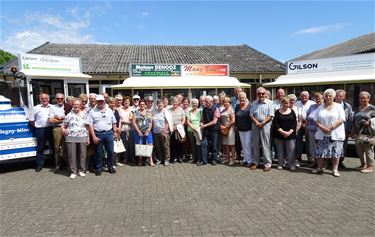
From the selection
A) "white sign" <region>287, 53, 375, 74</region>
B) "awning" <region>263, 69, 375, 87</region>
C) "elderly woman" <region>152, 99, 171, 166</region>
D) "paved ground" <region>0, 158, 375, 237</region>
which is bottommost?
"paved ground" <region>0, 158, 375, 237</region>

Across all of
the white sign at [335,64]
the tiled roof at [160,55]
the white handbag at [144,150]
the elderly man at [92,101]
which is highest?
the tiled roof at [160,55]

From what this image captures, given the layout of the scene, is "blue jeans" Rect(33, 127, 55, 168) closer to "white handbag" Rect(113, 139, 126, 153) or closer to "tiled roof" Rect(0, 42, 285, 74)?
"white handbag" Rect(113, 139, 126, 153)

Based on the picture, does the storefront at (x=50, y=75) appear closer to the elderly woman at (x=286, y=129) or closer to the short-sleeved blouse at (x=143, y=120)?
the short-sleeved blouse at (x=143, y=120)

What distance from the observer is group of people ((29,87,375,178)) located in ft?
19.9

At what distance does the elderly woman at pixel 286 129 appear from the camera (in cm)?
630

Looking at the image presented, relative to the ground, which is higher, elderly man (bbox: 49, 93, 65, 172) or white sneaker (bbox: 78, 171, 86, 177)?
elderly man (bbox: 49, 93, 65, 172)

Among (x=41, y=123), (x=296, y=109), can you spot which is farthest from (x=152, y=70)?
(x=296, y=109)

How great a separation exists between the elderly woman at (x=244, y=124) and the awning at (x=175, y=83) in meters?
4.36

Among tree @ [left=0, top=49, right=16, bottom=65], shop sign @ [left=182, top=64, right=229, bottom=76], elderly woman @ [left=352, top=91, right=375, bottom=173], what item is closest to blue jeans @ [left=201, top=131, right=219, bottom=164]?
elderly woman @ [left=352, top=91, right=375, bottom=173]

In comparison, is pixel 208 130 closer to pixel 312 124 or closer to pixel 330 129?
pixel 312 124

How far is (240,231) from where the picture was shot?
3.53 meters

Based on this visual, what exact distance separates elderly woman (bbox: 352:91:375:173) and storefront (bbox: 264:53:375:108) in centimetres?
209

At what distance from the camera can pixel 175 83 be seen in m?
11.1

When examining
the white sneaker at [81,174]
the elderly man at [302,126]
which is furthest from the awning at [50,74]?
the elderly man at [302,126]
